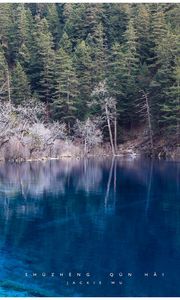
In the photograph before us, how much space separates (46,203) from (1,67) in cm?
3349

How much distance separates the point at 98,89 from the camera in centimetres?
4978

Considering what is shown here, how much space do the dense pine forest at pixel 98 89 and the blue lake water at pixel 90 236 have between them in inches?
533

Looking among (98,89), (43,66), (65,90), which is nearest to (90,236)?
(98,89)

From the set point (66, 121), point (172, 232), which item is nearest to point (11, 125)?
point (66, 121)

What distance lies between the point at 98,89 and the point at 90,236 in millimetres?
34382

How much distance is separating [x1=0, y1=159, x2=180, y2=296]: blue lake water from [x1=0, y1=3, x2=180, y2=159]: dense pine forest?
13.5 metres

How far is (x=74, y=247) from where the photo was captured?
15.2m

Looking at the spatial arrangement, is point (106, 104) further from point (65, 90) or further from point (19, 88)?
point (19, 88)

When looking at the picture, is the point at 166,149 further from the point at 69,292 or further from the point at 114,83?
the point at 69,292

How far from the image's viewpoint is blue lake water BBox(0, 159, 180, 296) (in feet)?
39.3

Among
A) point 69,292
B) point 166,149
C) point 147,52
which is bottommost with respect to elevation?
point 69,292

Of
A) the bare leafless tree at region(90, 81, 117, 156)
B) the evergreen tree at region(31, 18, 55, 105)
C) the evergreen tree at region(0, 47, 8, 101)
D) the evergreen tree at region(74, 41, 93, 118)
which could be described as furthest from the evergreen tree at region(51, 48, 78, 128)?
the evergreen tree at region(0, 47, 8, 101)

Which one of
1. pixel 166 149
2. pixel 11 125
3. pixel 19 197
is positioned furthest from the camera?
pixel 166 149

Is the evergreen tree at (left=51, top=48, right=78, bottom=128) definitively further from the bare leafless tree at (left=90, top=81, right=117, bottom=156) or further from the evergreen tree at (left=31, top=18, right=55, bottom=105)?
the bare leafless tree at (left=90, top=81, right=117, bottom=156)
